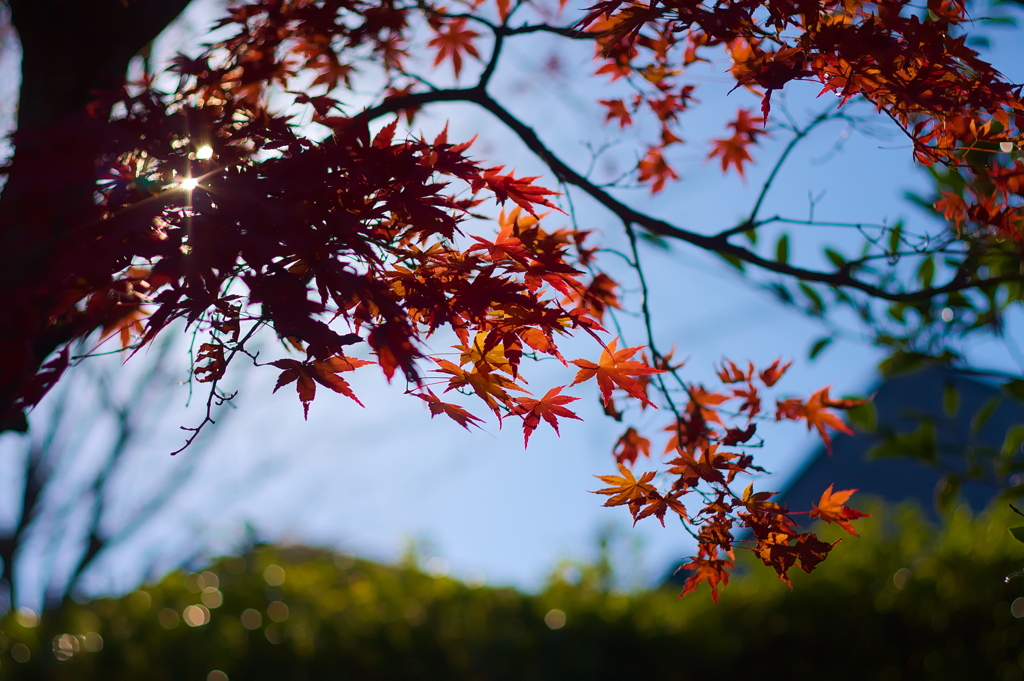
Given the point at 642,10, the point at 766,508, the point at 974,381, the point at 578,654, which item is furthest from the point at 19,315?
the point at 974,381

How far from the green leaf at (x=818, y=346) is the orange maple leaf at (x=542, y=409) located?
6.91 feet

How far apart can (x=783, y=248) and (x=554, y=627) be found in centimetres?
279

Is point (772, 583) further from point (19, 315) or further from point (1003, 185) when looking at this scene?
point (19, 315)

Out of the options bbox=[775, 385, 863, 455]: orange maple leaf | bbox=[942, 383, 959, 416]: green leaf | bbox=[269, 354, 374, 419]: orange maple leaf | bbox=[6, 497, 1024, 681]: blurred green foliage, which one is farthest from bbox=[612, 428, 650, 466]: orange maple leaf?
bbox=[6, 497, 1024, 681]: blurred green foliage

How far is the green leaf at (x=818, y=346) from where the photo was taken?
119 inches

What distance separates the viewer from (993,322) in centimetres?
263

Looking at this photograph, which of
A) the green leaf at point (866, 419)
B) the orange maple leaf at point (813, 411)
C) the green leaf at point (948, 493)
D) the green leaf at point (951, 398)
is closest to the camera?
the orange maple leaf at point (813, 411)

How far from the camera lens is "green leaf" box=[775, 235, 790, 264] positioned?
2.80 metres

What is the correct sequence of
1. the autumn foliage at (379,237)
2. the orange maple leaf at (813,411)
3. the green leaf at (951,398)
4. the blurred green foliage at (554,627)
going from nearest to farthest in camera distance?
the autumn foliage at (379,237), the orange maple leaf at (813,411), the green leaf at (951,398), the blurred green foliage at (554,627)

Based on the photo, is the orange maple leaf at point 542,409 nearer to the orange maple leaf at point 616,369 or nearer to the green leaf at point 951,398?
the orange maple leaf at point 616,369

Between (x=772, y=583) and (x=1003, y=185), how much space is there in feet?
11.7

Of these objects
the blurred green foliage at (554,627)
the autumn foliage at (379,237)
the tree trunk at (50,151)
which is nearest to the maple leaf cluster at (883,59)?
the autumn foliage at (379,237)

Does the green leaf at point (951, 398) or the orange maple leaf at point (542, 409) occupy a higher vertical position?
the green leaf at point (951, 398)

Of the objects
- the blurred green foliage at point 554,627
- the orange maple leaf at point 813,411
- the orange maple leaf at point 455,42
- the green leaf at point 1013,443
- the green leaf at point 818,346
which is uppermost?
the orange maple leaf at point 455,42
